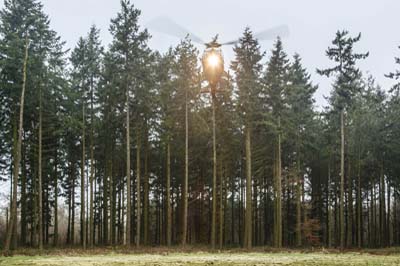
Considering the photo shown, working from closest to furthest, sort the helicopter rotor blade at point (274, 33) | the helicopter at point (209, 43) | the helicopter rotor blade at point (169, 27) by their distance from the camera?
1. the helicopter rotor blade at point (274, 33)
2. the helicopter rotor blade at point (169, 27)
3. the helicopter at point (209, 43)

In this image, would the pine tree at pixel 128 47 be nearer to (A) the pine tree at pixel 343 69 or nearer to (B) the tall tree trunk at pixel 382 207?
(A) the pine tree at pixel 343 69

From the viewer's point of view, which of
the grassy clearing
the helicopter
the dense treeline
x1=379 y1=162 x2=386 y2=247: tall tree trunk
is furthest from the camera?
x1=379 y1=162 x2=386 y2=247: tall tree trunk

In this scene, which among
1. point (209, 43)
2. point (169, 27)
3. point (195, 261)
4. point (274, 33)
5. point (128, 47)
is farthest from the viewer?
point (128, 47)

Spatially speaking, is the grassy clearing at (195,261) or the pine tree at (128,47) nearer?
the grassy clearing at (195,261)

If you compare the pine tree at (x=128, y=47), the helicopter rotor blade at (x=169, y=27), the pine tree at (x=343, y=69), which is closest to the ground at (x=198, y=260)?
the helicopter rotor blade at (x=169, y=27)

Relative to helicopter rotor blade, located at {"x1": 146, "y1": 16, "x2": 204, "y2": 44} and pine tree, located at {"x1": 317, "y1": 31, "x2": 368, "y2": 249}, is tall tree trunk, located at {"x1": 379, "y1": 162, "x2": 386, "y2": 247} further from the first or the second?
helicopter rotor blade, located at {"x1": 146, "y1": 16, "x2": 204, "y2": 44}

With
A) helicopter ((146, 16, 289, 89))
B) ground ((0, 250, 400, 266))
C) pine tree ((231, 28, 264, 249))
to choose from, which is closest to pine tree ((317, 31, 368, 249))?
pine tree ((231, 28, 264, 249))

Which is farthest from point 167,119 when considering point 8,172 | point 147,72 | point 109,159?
point 8,172

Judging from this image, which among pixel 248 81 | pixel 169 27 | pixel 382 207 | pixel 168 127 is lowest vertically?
pixel 382 207

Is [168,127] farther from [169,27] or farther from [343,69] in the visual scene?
[169,27]

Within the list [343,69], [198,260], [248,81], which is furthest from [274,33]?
[343,69]

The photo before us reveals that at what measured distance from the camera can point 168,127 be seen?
126 ft

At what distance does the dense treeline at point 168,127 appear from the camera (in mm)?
33625

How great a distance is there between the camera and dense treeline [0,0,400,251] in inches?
1324
